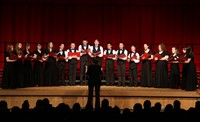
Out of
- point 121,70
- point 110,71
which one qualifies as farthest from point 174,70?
point 110,71

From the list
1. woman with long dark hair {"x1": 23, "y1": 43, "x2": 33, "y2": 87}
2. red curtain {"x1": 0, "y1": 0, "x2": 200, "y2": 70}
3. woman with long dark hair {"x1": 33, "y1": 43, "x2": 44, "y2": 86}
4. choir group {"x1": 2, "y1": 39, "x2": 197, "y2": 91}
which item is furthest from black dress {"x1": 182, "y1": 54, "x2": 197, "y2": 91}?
woman with long dark hair {"x1": 23, "y1": 43, "x2": 33, "y2": 87}

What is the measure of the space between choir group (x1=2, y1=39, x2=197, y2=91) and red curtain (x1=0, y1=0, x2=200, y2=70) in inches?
83.2

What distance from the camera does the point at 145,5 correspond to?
1565 centimetres

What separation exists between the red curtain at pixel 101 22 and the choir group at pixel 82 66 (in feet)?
6.93

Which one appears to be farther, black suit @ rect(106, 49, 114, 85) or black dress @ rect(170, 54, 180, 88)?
black suit @ rect(106, 49, 114, 85)

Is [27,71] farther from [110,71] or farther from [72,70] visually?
[110,71]

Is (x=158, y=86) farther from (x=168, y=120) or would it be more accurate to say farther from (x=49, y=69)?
(x=168, y=120)

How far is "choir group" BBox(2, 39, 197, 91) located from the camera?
12.2 m

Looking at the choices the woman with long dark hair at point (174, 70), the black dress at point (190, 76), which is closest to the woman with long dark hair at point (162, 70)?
the woman with long dark hair at point (174, 70)

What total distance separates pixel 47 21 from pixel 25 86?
13.0ft

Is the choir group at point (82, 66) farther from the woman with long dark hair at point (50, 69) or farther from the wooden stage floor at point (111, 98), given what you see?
the wooden stage floor at point (111, 98)

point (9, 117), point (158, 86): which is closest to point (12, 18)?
point (158, 86)

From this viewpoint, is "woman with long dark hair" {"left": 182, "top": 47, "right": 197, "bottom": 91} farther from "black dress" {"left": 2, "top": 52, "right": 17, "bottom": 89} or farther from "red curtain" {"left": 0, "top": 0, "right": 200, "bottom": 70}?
"black dress" {"left": 2, "top": 52, "right": 17, "bottom": 89}

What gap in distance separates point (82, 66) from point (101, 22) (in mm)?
2943
